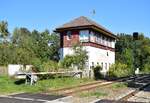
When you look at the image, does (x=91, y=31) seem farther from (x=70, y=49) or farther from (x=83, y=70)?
(x=83, y=70)

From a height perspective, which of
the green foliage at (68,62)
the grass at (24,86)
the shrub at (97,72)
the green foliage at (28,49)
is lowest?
the grass at (24,86)

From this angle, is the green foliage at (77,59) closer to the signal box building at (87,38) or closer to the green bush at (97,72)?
the signal box building at (87,38)

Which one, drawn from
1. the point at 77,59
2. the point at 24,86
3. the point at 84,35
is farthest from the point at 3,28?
the point at 24,86

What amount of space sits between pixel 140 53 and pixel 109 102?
81847 mm

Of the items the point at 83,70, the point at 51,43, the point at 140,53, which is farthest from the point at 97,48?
the point at 140,53

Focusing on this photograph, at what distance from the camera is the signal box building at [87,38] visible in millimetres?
42531

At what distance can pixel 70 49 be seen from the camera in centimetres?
4344

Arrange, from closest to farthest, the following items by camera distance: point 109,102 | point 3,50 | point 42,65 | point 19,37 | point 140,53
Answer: point 109,102, point 42,65, point 3,50, point 19,37, point 140,53

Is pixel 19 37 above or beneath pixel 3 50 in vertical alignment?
above

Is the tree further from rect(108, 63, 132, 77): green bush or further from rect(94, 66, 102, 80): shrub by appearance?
rect(94, 66, 102, 80): shrub

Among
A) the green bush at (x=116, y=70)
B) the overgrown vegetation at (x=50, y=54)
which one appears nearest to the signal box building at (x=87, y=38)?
the green bush at (x=116, y=70)

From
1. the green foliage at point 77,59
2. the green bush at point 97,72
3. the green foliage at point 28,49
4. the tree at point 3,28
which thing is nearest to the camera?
the green foliage at point 77,59

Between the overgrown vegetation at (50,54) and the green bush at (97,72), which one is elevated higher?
the overgrown vegetation at (50,54)

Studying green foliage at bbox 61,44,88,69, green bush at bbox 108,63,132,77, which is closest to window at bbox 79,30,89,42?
green foliage at bbox 61,44,88,69
